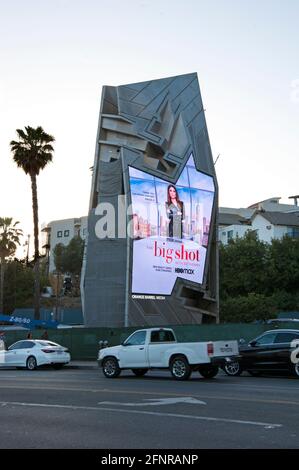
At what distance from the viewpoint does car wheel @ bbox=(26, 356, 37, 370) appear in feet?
87.5

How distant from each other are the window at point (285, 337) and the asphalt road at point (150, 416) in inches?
123

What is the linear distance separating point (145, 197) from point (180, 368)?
18561 mm

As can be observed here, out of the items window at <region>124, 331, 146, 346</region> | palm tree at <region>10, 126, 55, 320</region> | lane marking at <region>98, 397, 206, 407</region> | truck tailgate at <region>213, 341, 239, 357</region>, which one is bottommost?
lane marking at <region>98, 397, 206, 407</region>

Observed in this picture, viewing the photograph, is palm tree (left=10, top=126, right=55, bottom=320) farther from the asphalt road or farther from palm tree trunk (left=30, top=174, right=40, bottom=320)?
the asphalt road

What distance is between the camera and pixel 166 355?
19.8 metres

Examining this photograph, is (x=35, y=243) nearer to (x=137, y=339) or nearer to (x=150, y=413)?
(x=137, y=339)

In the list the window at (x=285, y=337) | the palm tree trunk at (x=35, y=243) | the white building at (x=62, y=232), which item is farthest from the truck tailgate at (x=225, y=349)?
the white building at (x=62, y=232)

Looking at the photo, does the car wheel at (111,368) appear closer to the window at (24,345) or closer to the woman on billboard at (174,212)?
the window at (24,345)

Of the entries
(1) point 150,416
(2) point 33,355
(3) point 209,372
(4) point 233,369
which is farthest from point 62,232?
(1) point 150,416

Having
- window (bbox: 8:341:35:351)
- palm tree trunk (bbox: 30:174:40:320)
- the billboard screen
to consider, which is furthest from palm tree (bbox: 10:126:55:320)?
window (bbox: 8:341:35:351)

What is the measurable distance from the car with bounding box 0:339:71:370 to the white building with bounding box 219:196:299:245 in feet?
157

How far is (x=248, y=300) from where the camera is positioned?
5881cm
